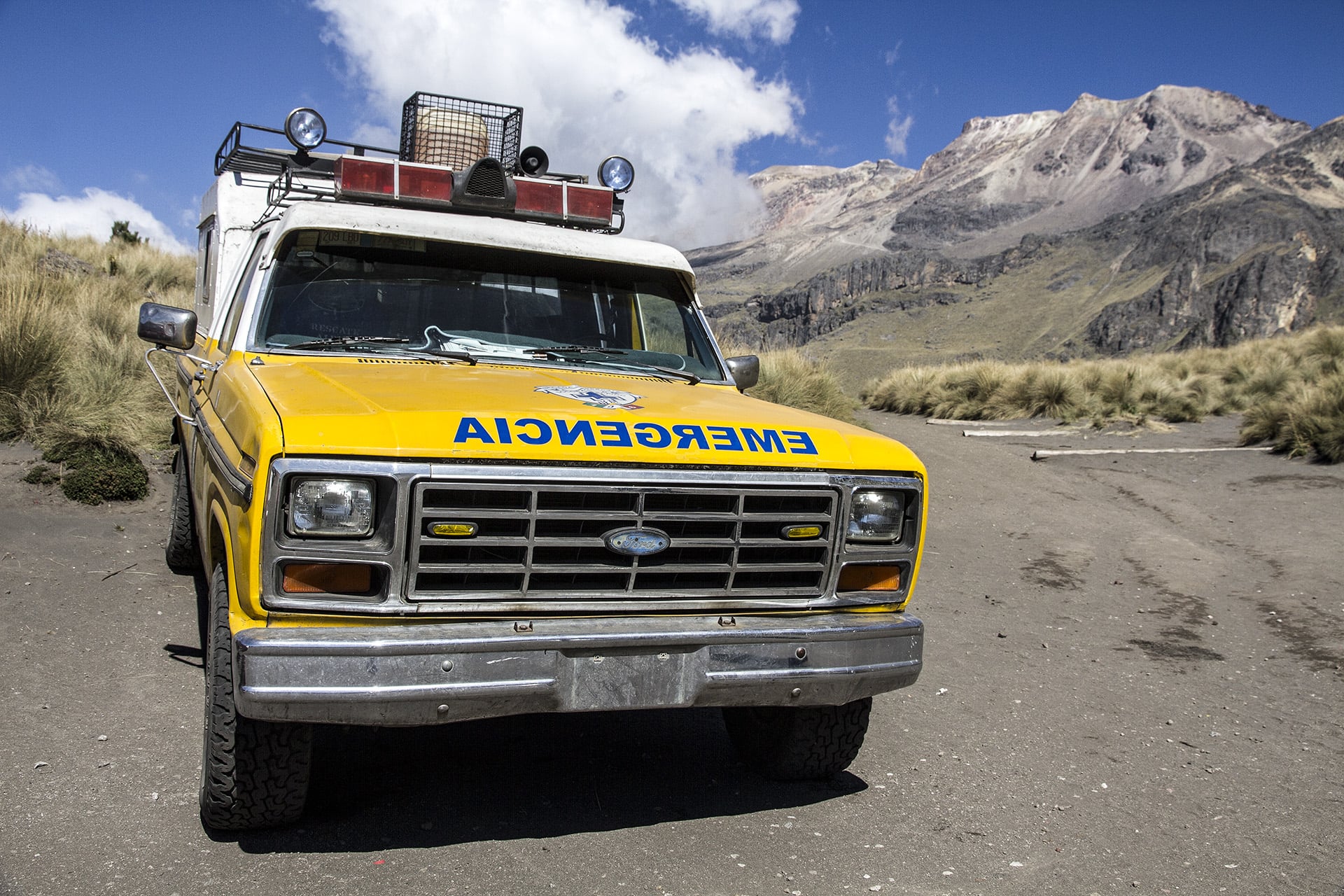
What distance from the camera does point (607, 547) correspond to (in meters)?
2.98

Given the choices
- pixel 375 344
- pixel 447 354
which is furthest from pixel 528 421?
pixel 375 344

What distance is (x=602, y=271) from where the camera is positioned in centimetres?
467

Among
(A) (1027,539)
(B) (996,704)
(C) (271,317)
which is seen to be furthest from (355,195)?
(A) (1027,539)

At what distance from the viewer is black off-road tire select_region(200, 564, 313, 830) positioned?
2947 mm

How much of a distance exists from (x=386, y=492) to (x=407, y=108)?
4963 millimetres

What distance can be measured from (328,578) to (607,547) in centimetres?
77

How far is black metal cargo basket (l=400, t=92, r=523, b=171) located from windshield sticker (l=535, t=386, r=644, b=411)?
3.41 metres

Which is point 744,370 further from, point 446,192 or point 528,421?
point 528,421

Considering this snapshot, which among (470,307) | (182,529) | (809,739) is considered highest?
(470,307)

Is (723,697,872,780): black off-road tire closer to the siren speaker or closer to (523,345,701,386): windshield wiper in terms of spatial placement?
(523,345,701,386): windshield wiper

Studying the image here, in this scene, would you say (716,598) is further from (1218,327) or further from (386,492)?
(1218,327)

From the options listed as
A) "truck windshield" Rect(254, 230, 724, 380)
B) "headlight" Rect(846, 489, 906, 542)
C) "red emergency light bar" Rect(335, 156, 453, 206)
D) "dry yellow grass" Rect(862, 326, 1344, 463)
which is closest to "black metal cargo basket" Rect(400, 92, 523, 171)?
"red emergency light bar" Rect(335, 156, 453, 206)

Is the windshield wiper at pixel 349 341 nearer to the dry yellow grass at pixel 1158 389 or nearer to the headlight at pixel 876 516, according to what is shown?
the headlight at pixel 876 516

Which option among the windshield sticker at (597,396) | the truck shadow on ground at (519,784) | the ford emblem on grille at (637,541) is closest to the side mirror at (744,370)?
the windshield sticker at (597,396)
